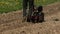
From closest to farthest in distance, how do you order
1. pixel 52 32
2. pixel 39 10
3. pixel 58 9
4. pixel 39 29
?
pixel 52 32, pixel 39 29, pixel 39 10, pixel 58 9

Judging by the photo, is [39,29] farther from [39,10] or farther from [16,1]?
[16,1]

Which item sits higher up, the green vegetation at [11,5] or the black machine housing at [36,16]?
the black machine housing at [36,16]

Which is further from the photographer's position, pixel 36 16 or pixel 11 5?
pixel 11 5

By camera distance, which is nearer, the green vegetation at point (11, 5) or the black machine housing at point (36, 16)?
the black machine housing at point (36, 16)

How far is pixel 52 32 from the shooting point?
8.75 metres

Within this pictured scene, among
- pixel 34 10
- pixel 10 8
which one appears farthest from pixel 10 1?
pixel 34 10

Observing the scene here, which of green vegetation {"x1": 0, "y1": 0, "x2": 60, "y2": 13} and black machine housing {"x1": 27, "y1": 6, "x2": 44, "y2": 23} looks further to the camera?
green vegetation {"x1": 0, "y1": 0, "x2": 60, "y2": 13}

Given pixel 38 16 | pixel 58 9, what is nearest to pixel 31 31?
pixel 38 16

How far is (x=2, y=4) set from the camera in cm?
2209

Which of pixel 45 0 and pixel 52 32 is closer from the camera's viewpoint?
pixel 52 32

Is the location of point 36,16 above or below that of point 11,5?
above

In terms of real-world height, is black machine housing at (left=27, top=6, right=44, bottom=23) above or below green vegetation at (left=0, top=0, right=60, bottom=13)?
above

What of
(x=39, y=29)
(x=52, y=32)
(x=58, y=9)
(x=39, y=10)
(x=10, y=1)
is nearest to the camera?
(x=52, y=32)

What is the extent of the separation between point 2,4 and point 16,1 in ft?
7.92
